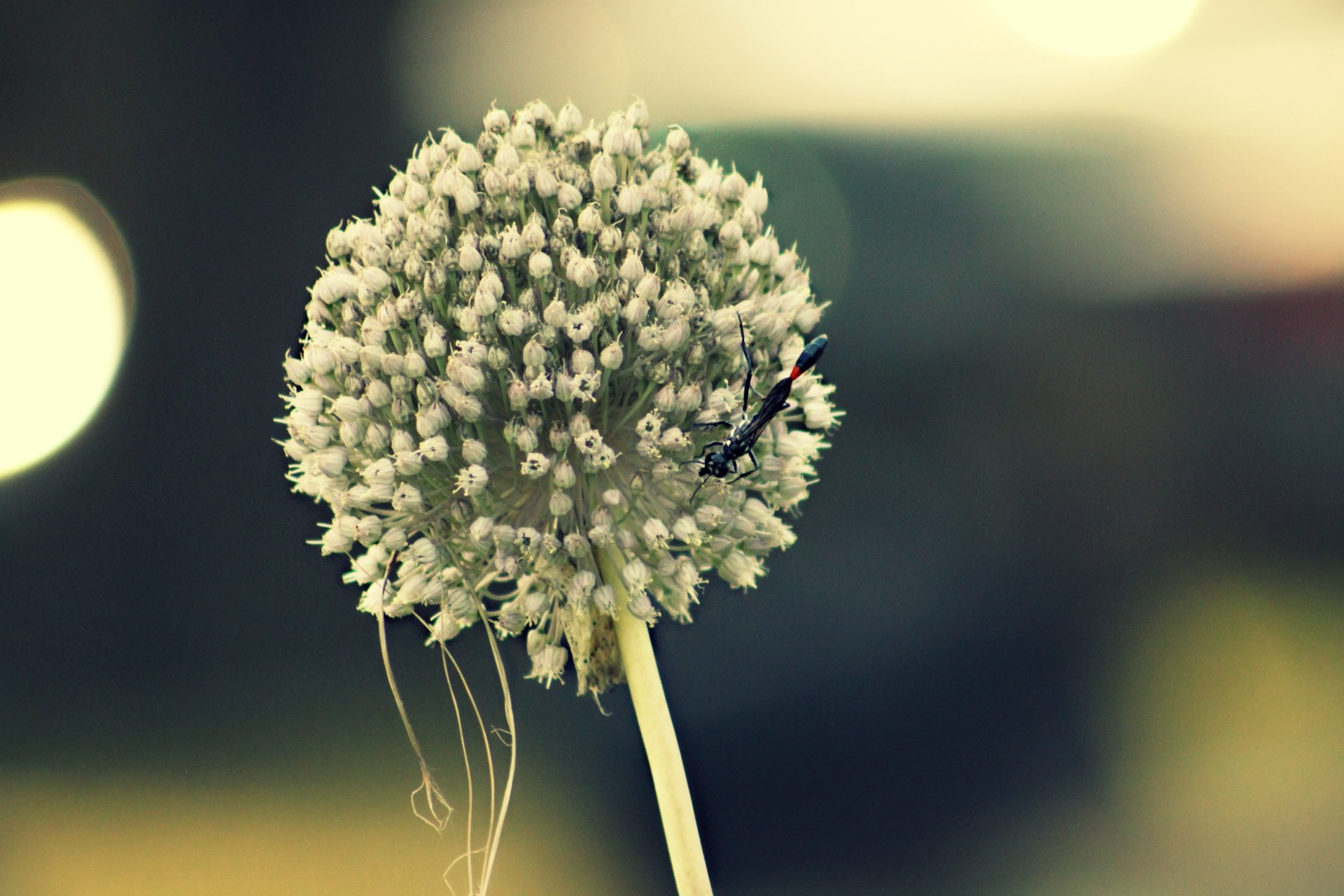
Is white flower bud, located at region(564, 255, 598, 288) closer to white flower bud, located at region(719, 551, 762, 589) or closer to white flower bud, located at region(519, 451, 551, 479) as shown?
white flower bud, located at region(519, 451, 551, 479)

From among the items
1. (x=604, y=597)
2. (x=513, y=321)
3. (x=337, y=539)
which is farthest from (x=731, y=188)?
(x=337, y=539)

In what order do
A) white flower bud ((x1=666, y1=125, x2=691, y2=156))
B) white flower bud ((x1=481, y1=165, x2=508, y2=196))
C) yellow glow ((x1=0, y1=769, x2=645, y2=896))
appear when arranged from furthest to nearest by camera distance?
1. yellow glow ((x1=0, y1=769, x2=645, y2=896))
2. white flower bud ((x1=666, y1=125, x2=691, y2=156))
3. white flower bud ((x1=481, y1=165, x2=508, y2=196))

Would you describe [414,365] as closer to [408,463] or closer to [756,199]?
[408,463]

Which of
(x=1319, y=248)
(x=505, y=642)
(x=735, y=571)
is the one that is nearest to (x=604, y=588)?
(x=735, y=571)

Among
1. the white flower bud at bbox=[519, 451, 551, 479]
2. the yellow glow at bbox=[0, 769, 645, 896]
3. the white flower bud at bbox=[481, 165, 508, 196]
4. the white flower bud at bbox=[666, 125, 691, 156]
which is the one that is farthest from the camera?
the yellow glow at bbox=[0, 769, 645, 896]

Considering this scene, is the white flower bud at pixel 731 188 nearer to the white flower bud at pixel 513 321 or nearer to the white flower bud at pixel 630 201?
the white flower bud at pixel 630 201

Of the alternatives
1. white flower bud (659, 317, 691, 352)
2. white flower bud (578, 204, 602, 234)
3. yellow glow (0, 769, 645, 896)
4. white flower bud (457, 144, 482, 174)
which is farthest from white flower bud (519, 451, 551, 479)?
yellow glow (0, 769, 645, 896)
